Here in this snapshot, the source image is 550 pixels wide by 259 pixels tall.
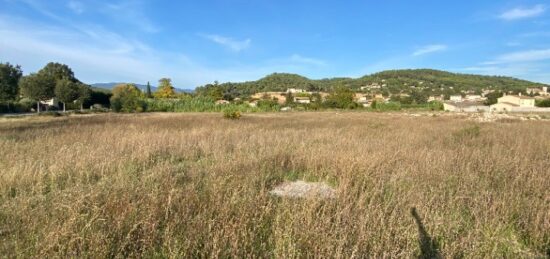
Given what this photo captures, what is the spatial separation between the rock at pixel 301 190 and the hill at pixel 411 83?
112631 mm

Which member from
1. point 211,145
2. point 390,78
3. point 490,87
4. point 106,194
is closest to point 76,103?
point 211,145

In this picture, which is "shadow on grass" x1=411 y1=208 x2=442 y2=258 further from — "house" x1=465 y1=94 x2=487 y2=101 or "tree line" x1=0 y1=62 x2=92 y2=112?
"house" x1=465 y1=94 x2=487 y2=101

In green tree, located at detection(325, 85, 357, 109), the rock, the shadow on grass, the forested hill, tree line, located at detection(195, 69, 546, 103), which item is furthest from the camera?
the forested hill

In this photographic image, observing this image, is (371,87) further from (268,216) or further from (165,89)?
(268,216)

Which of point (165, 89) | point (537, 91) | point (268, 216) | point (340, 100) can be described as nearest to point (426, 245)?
point (268, 216)

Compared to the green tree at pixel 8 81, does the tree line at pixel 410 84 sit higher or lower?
higher

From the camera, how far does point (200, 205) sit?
3467 mm

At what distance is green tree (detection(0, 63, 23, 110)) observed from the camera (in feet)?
145

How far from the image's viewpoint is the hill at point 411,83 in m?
129

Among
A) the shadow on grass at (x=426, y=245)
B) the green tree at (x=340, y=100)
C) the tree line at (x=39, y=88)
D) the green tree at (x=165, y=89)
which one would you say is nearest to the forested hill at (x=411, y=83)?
the green tree at (x=165, y=89)

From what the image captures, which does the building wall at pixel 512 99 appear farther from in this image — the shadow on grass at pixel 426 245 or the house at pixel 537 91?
the shadow on grass at pixel 426 245

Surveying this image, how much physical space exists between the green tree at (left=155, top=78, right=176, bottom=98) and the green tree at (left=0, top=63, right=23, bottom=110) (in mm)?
31911

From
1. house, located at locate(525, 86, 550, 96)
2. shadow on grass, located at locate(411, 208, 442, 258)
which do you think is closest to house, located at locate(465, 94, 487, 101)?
house, located at locate(525, 86, 550, 96)

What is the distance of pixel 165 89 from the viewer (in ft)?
291
